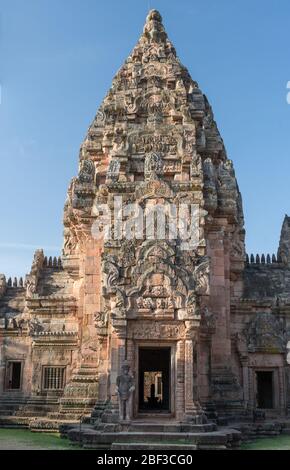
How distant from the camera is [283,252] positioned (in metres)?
25.1

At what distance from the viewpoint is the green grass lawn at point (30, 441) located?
14522 mm

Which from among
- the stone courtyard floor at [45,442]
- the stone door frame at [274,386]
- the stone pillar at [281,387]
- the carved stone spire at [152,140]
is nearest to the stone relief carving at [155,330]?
the stone courtyard floor at [45,442]

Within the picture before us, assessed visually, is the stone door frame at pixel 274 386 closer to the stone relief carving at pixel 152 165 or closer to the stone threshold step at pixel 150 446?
the stone threshold step at pixel 150 446

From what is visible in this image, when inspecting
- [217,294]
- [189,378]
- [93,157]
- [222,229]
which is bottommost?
[189,378]

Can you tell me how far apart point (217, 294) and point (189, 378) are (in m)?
4.61

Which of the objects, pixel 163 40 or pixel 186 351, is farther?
pixel 163 40

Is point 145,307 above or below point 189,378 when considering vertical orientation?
above

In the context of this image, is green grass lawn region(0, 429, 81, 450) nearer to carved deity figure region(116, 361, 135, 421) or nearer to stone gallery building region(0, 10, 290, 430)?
stone gallery building region(0, 10, 290, 430)

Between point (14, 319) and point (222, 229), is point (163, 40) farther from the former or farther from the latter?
point (14, 319)

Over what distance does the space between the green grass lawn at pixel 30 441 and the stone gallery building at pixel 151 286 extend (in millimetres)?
1224

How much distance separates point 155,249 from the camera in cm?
1664

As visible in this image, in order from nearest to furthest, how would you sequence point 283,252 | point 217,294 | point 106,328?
point 106,328 → point 217,294 → point 283,252

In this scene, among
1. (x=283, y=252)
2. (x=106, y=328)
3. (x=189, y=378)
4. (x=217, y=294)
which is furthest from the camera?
(x=283, y=252)

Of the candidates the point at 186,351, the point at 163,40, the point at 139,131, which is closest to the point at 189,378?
the point at 186,351
